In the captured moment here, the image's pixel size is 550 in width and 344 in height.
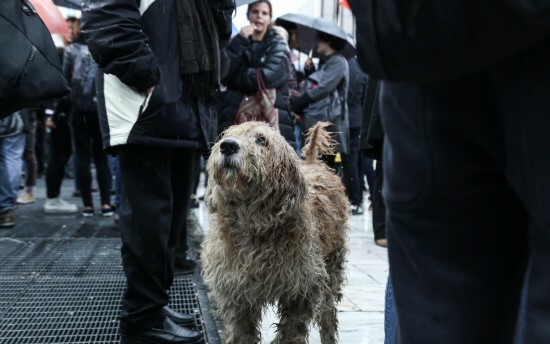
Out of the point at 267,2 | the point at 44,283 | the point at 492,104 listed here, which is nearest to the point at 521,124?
the point at 492,104

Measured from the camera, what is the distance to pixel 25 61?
2.96 metres

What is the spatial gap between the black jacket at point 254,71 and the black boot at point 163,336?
2.70 meters

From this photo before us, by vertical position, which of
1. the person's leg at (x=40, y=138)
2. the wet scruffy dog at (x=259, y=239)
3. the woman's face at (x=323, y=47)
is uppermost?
the woman's face at (x=323, y=47)

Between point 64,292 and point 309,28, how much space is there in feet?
17.8

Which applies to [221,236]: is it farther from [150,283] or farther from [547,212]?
[547,212]

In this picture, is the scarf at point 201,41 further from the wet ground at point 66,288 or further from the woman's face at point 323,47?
the woman's face at point 323,47

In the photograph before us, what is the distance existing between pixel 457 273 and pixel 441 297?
59 mm

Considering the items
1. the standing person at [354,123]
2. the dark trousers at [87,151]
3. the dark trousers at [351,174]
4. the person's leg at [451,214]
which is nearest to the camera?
the person's leg at [451,214]

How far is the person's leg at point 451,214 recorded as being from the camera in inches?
42.5

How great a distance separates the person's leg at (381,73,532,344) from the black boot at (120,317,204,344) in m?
2.29

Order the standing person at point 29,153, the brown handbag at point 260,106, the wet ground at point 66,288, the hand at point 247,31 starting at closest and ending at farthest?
the wet ground at point 66,288
the brown handbag at point 260,106
the hand at point 247,31
the standing person at point 29,153

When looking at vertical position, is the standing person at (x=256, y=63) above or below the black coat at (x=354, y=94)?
above

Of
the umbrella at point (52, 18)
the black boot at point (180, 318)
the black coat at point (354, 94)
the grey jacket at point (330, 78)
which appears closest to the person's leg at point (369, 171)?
the black coat at point (354, 94)

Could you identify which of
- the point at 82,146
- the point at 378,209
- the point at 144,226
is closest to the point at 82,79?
the point at 82,146
